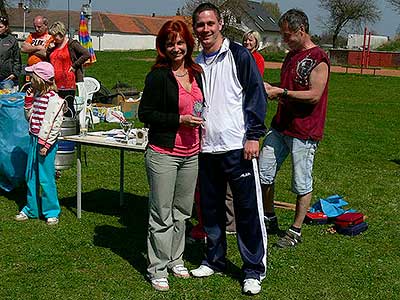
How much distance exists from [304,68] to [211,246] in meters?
1.49

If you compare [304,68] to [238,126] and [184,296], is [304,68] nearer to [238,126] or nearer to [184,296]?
[238,126]

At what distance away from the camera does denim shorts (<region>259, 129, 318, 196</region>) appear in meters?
4.87

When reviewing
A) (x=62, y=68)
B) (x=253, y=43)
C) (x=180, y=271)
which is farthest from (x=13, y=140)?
(x=180, y=271)

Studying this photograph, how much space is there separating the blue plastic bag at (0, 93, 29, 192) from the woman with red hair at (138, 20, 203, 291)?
251 centimetres

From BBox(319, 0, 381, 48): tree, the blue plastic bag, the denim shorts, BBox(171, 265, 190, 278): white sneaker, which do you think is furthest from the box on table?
BBox(319, 0, 381, 48): tree

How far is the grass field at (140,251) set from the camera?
4277mm

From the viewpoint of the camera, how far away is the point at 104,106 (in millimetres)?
12078

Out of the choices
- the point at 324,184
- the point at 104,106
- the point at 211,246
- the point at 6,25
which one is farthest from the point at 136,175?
the point at 104,106

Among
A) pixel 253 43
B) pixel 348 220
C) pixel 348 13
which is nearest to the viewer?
pixel 348 220

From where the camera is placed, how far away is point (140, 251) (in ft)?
16.4

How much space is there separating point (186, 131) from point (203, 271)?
3.43 ft

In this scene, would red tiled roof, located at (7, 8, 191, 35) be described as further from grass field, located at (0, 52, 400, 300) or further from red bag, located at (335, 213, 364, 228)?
red bag, located at (335, 213, 364, 228)

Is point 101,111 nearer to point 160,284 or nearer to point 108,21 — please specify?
point 160,284

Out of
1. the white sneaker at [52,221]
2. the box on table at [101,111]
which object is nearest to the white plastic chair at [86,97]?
the box on table at [101,111]
